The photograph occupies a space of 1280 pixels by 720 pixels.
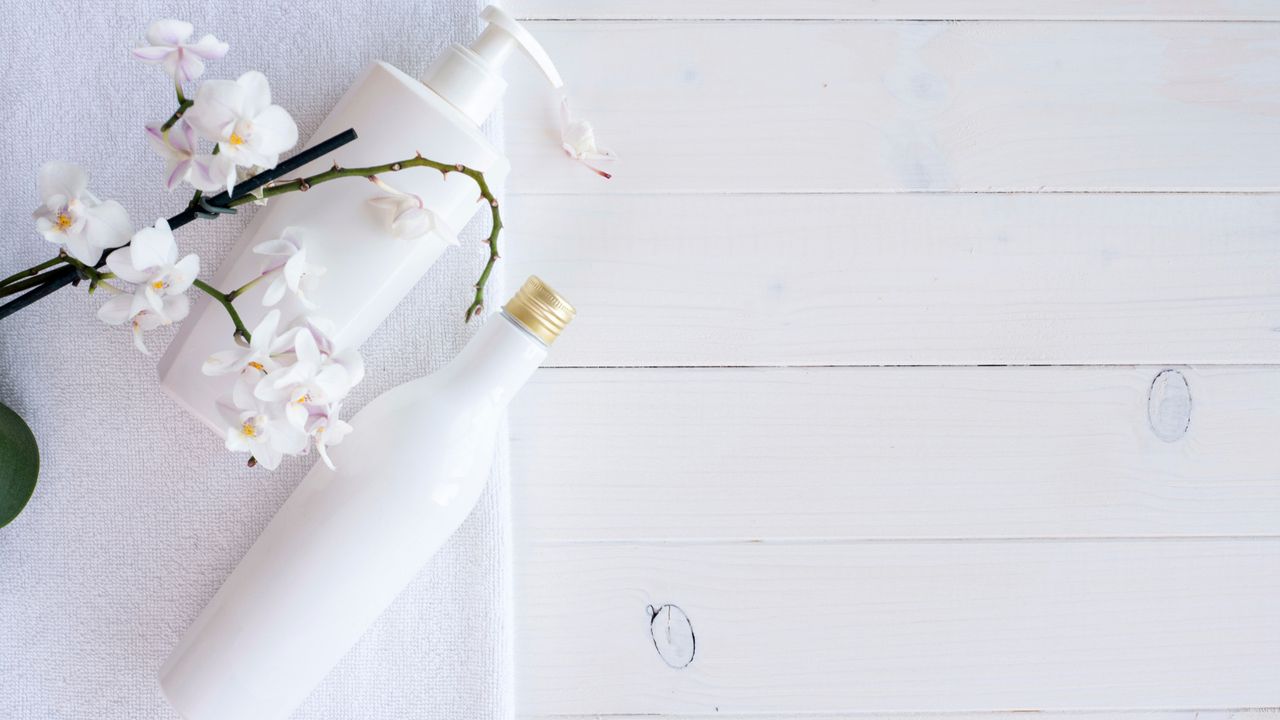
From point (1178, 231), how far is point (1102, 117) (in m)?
0.08

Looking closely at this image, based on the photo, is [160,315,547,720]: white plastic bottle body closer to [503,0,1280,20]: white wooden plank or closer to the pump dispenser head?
the pump dispenser head

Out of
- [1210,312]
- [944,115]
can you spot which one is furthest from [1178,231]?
[944,115]

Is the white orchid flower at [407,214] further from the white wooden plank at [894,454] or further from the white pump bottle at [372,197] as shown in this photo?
the white wooden plank at [894,454]

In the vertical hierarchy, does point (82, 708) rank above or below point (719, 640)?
below

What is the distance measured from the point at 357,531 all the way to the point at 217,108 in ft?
0.58

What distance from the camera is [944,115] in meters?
0.52

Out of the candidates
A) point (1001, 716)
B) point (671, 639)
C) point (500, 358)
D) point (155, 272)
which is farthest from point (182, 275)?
point (1001, 716)

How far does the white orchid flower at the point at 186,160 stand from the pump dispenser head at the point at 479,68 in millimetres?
110

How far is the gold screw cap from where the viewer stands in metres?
0.38

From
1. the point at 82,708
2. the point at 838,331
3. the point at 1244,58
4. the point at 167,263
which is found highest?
the point at 1244,58

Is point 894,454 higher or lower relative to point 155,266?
higher

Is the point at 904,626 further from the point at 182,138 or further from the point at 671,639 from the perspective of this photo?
the point at 182,138

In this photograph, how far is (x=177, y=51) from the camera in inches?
12.2

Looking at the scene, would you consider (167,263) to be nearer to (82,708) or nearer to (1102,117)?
(82,708)
